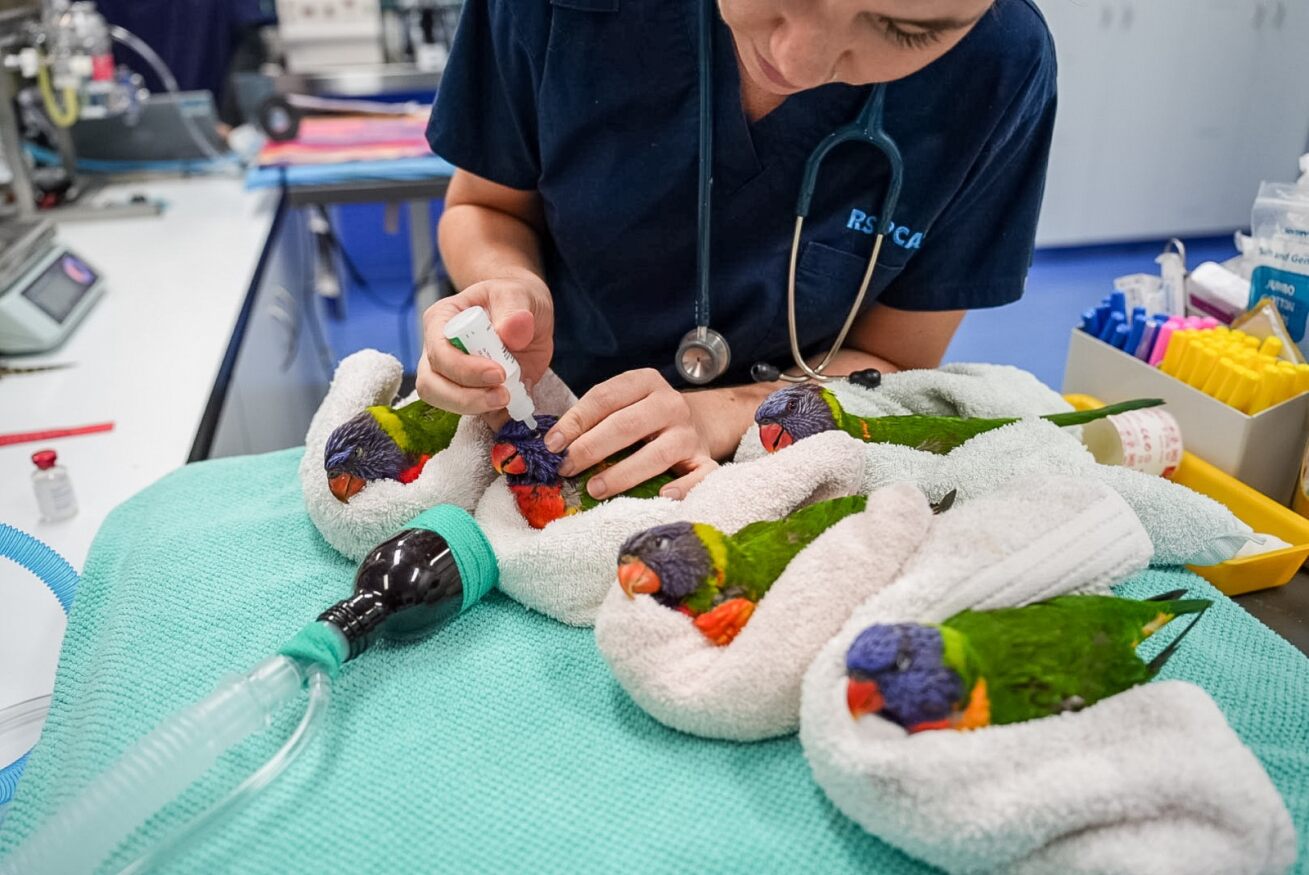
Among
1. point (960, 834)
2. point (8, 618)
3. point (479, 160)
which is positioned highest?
point (479, 160)

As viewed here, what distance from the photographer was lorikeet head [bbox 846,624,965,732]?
0.53 metres

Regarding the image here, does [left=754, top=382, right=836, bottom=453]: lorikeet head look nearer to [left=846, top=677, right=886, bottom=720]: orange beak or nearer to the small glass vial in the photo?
[left=846, top=677, right=886, bottom=720]: orange beak

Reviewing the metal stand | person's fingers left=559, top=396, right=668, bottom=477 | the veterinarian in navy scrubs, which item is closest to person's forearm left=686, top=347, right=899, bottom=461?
the veterinarian in navy scrubs

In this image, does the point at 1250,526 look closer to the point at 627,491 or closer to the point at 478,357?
the point at 627,491

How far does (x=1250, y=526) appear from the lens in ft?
3.01

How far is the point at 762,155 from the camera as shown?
101 centimetres

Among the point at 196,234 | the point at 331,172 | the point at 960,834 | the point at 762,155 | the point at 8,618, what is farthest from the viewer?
the point at 331,172

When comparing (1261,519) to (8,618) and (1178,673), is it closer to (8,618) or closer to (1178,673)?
(1178,673)

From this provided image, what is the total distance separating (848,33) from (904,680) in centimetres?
43

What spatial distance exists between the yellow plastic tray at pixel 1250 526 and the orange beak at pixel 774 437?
372 millimetres

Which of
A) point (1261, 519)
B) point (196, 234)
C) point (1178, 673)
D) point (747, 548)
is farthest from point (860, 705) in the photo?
point (196, 234)

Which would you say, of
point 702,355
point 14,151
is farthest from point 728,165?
point 14,151

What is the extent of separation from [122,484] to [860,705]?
905 mm

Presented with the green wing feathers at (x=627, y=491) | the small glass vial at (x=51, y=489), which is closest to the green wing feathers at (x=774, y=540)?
the green wing feathers at (x=627, y=491)
